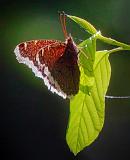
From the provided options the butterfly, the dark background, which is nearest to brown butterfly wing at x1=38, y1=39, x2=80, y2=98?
the butterfly

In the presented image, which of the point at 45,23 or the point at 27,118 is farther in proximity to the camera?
the point at 27,118

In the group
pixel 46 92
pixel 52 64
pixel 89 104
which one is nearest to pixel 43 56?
pixel 52 64

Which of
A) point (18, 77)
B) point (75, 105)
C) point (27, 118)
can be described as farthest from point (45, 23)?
point (75, 105)

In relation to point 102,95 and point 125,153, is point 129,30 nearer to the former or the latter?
point 125,153

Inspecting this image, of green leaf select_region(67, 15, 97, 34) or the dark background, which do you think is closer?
green leaf select_region(67, 15, 97, 34)

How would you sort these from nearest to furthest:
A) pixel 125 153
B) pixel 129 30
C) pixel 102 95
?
pixel 102 95 → pixel 129 30 → pixel 125 153

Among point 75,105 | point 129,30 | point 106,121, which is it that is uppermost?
point 75,105

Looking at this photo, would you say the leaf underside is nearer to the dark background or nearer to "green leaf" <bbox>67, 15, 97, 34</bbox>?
"green leaf" <bbox>67, 15, 97, 34</bbox>
